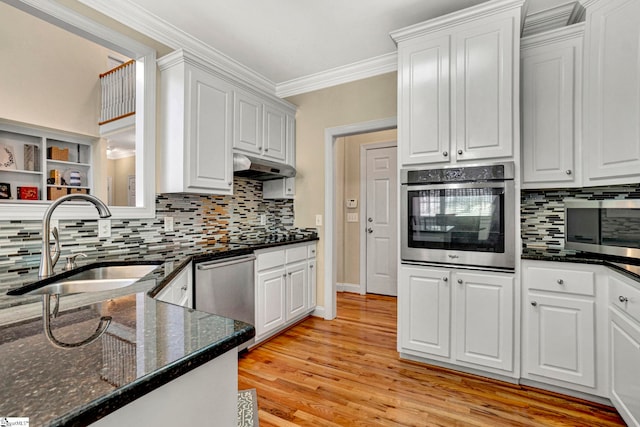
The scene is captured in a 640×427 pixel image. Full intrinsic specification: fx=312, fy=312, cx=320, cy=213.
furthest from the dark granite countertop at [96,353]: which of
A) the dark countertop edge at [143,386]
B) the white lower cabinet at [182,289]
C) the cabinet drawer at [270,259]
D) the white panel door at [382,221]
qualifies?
the white panel door at [382,221]

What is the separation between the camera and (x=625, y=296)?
5.39 ft

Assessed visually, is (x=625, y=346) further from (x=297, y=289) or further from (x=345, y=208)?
(x=345, y=208)

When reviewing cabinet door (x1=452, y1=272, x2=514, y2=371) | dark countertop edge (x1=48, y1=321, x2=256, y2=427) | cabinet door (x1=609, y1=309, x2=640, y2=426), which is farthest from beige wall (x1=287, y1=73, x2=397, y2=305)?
dark countertop edge (x1=48, y1=321, x2=256, y2=427)

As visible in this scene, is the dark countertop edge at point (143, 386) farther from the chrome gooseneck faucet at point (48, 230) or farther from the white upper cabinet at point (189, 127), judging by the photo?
the white upper cabinet at point (189, 127)

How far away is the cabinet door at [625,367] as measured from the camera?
1.53m

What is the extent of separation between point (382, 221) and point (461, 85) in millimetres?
2502

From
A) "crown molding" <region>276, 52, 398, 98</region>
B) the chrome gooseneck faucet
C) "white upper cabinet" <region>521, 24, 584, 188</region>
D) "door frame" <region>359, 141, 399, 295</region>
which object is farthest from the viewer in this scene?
"door frame" <region>359, 141, 399, 295</region>

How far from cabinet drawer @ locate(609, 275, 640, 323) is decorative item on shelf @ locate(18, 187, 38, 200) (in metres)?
6.13

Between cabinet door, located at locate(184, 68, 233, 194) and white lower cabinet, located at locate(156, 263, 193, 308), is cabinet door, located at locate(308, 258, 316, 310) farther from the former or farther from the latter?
white lower cabinet, located at locate(156, 263, 193, 308)

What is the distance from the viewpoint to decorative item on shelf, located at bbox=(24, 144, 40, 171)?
14.0 feet

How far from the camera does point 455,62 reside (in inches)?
88.5

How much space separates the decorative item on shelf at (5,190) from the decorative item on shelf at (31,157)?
0.33 metres

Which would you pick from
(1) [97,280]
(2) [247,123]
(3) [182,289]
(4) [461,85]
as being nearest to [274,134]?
(2) [247,123]

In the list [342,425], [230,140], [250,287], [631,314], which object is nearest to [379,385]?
[342,425]
